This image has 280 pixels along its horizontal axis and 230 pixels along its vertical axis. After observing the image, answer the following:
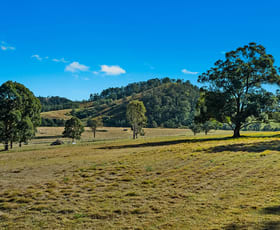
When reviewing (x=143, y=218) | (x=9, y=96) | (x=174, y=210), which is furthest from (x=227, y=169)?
(x=9, y=96)

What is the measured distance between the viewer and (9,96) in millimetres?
44812

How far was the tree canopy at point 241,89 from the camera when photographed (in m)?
42.2

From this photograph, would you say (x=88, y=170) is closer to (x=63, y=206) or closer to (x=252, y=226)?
(x=63, y=206)

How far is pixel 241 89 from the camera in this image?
44.2 m

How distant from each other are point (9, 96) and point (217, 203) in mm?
47252

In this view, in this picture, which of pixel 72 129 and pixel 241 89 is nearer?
pixel 241 89

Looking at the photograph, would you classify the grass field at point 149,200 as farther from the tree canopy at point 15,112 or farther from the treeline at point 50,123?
the treeline at point 50,123

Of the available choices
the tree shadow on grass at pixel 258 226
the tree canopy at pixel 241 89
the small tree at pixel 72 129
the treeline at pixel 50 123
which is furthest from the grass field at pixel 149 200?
the treeline at pixel 50 123

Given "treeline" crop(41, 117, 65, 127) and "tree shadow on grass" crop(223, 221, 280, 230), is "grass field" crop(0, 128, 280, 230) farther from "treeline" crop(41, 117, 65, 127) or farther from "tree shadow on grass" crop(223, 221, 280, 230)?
"treeline" crop(41, 117, 65, 127)

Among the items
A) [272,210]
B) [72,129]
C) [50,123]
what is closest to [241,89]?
[272,210]

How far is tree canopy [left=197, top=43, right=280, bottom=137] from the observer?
42156mm

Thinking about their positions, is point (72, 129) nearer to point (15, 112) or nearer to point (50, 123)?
point (15, 112)

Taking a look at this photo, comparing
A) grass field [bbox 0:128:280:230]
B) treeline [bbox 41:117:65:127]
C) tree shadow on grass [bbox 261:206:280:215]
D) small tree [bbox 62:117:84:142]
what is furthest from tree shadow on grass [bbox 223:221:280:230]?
treeline [bbox 41:117:65:127]

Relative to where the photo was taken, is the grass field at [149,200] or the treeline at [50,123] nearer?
the grass field at [149,200]
